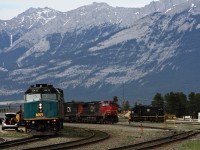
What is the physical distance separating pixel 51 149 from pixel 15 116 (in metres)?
33.1

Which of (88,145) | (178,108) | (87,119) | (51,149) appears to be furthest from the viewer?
(178,108)

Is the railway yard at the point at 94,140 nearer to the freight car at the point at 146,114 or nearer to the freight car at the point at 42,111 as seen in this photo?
the freight car at the point at 42,111

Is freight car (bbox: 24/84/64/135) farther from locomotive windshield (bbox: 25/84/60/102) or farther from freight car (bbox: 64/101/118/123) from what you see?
freight car (bbox: 64/101/118/123)

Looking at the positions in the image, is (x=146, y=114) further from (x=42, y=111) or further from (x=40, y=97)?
(x=42, y=111)

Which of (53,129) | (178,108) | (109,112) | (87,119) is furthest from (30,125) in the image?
(178,108)

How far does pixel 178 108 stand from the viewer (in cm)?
18012

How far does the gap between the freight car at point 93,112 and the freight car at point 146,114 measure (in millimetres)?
12772

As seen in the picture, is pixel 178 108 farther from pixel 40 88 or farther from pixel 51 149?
pixel 51 149

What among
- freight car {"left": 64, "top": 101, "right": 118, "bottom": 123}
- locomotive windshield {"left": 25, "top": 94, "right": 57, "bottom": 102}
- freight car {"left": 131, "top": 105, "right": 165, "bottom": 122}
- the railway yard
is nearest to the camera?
the railway yard

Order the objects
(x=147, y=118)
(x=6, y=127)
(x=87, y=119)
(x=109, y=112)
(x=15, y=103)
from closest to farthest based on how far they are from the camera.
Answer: (x=6, y=127) < (x=15, y=103) < (x=109, y=112) < (x=87, y=119) < (x=147, y=118)

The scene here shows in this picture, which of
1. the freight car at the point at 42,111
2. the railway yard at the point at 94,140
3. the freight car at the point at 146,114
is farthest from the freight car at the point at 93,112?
the freight car at the point at 42,111

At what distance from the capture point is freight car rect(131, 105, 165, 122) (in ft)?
331

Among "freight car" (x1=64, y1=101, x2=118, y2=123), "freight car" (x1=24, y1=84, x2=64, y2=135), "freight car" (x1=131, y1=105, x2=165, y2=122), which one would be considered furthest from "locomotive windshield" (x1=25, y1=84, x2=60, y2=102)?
"freight car" (x1=131, y1=105, x2=165, y2=122)

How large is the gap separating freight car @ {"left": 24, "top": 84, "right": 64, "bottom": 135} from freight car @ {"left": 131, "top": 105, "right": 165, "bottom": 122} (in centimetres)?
5957
